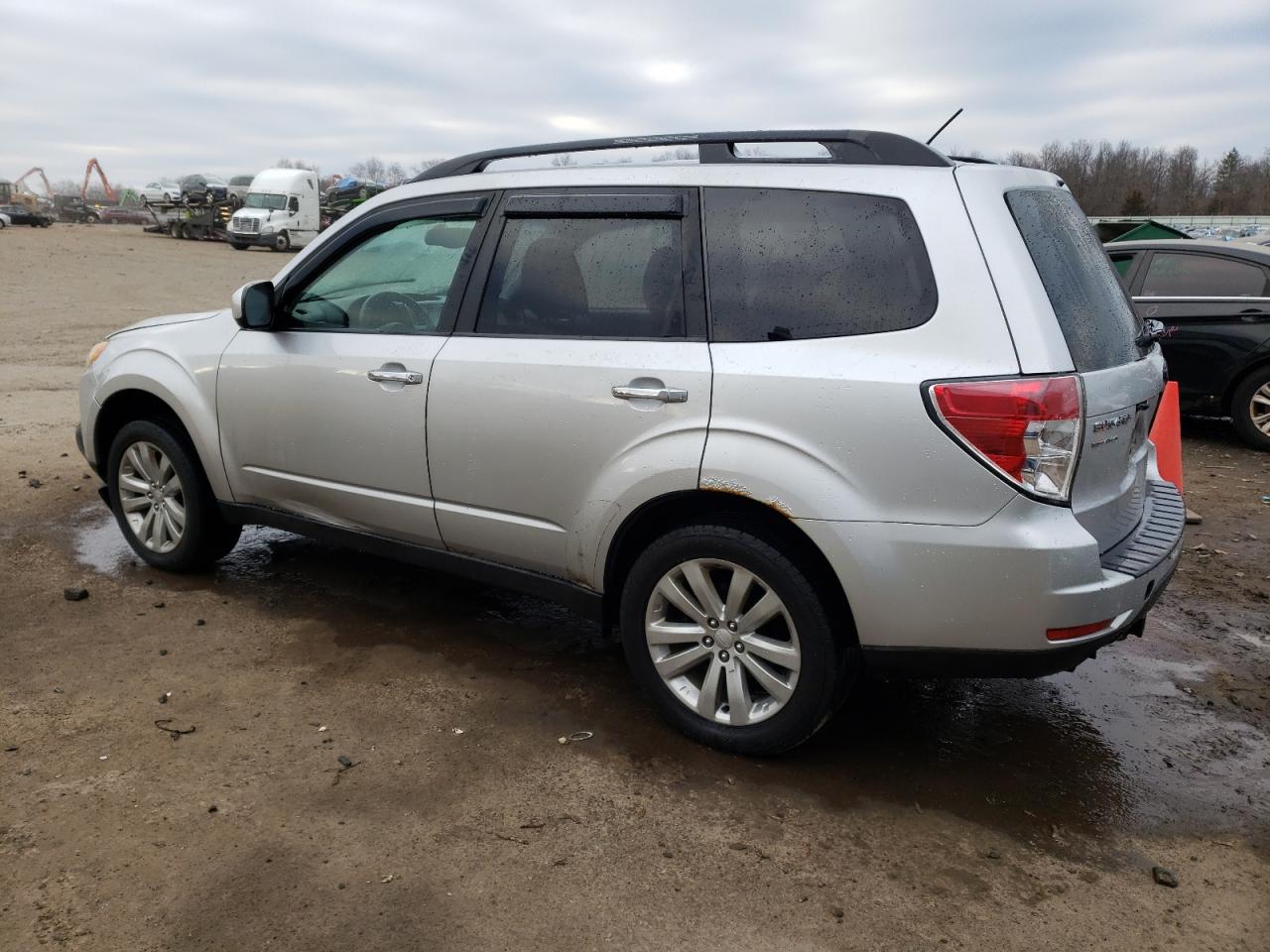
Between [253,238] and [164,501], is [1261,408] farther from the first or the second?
[253,238]

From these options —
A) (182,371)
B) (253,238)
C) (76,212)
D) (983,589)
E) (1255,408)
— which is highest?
(76,212)

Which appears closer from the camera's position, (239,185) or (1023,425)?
(1023,425)

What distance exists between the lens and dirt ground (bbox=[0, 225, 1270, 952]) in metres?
2.70

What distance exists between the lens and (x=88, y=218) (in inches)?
2299

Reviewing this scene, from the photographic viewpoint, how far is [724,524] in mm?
3359

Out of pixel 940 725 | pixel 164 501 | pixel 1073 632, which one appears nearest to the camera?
pixel 1073 632

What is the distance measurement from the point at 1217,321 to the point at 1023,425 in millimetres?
6976

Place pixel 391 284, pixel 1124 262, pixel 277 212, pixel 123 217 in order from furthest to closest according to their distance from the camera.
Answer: pixel 123 217
pixel 277 212
pixel 1124 262
pixel 391 284

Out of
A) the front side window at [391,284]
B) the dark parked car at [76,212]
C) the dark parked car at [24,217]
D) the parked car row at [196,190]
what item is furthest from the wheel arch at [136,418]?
the dark parked car at [76,212]

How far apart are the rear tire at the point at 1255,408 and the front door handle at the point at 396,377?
7.50 meters

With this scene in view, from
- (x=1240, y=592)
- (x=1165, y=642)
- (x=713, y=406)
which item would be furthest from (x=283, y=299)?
(x=1240, y=592)

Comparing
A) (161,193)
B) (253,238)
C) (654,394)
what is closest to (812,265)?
(654,394)

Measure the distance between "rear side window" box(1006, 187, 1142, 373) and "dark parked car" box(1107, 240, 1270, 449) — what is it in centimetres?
576

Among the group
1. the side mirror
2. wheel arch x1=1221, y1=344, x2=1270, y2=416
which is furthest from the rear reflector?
wheel arch x1=1221, y1=344, x2=1270, y2=416
